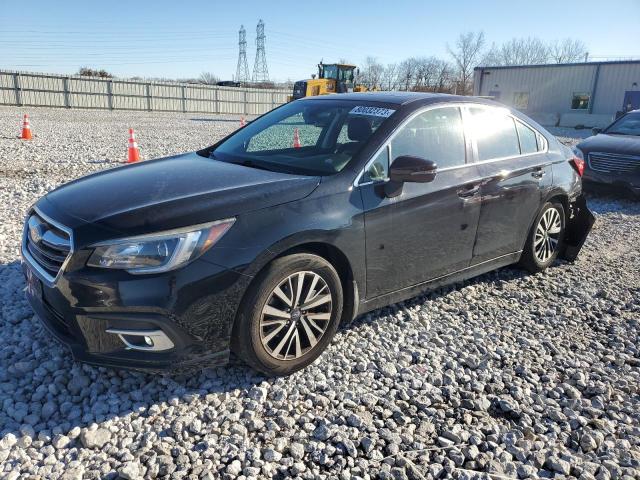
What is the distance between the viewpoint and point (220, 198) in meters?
3.01

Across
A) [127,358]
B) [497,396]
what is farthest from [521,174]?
[127,358]

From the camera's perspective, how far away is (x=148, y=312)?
8.75ft

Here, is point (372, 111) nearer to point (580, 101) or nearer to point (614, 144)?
point (614, 144)

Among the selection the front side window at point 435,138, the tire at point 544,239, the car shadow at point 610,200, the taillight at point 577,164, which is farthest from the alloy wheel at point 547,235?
the car shadow at point 610,200

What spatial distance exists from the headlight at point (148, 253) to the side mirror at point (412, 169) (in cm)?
145

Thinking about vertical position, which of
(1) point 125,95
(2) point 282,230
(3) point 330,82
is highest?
(3) point 330,82

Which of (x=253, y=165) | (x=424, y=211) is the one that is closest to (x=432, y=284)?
(x=424, y=211)

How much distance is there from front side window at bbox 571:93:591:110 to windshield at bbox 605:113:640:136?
2448cm

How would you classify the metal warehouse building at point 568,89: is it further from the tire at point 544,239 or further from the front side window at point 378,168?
the front side window at point 378,168

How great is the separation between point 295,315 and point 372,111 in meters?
1.76

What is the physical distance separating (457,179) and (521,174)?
0.95 metres

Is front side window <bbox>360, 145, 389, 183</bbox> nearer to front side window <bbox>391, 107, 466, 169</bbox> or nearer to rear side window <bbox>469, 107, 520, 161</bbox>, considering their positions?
front side window <bbox>391, 107, 466, 169</bbox>

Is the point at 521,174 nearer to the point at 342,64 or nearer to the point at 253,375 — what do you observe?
the point at 253,375

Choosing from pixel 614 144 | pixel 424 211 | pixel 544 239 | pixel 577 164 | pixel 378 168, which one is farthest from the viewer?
pixel 614 144
